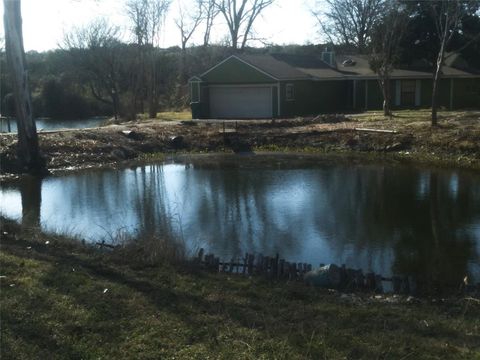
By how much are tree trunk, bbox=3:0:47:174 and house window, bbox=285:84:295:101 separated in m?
19.7

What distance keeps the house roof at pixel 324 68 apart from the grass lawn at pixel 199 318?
3269 centimetres

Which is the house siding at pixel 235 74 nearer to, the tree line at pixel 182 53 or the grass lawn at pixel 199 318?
the tree line at pixel 182 53

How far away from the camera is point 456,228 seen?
14023 millimetres

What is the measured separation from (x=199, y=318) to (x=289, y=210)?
9.99 m

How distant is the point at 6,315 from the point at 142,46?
1921 inches

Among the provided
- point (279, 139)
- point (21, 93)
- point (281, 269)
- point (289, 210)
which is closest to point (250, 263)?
point (281, 269)

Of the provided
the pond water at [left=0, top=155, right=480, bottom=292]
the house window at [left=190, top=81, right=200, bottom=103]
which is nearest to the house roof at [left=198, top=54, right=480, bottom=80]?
the house window at [left=190, top=81, right=200, bottom=103]

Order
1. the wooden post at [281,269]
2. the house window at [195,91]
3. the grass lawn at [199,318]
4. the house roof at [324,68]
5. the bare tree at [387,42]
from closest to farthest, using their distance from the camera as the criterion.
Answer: the grass lawn at [199,318] < the wooden post at [281,269] < the bare tree at [387,42] < the house roof at [324,68] < the house window at [195,91]

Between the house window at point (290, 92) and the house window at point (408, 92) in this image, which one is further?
the house window at point (408, 92)

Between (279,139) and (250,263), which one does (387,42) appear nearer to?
(279,139)

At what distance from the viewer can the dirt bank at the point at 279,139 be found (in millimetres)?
26250

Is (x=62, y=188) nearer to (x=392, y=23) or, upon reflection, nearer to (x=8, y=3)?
(x=8, y=3)

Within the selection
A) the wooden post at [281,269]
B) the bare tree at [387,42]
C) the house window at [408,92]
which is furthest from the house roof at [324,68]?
the wooden post at [281,269]

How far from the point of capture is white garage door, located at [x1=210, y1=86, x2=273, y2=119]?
40656 mm
